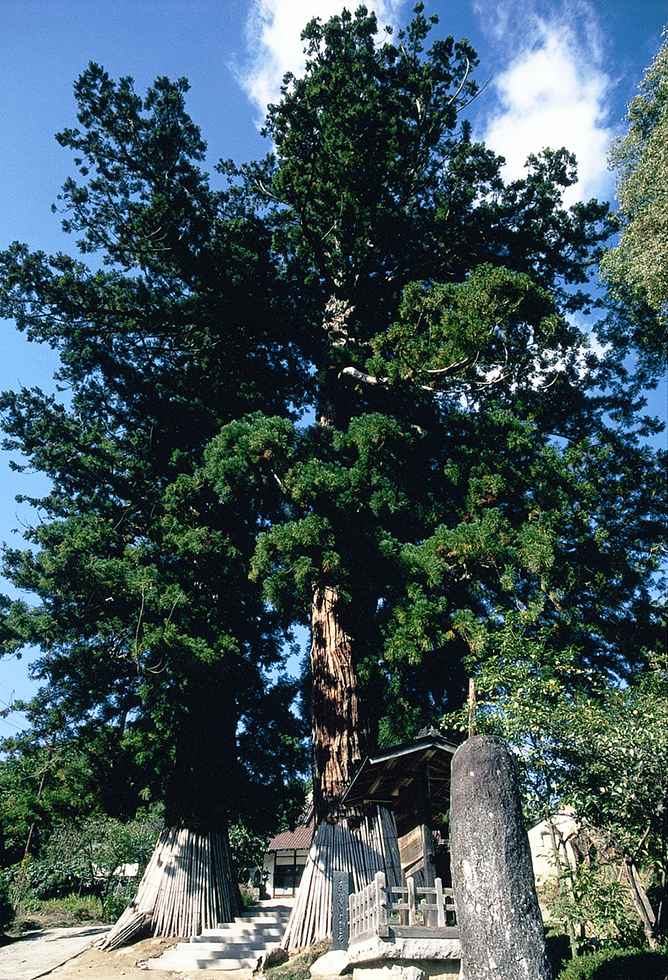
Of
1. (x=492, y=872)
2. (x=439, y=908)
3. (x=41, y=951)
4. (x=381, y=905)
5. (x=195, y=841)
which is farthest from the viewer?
(x=41, y=951)

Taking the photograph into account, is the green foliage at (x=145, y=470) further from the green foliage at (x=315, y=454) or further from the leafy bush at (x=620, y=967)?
the leafy bush at (x=620, y=967)

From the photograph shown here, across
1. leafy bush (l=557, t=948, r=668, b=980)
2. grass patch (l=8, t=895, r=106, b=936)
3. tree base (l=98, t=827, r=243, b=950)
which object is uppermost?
tree base (l=98, t=827, r=243, b=950)

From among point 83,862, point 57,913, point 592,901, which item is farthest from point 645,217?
point 83,862

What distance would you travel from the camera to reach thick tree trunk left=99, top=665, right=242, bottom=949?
960cm

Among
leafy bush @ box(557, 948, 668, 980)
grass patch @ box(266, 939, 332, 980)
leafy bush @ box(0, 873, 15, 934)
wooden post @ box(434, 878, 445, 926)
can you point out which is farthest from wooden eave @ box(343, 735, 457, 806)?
leafy bush @ box(0, 873, 15, 934)

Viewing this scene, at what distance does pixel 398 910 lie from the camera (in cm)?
677

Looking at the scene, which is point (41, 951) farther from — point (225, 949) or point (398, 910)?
point (398, 910)

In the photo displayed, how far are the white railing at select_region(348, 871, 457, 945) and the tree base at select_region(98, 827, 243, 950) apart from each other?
12.4 feet

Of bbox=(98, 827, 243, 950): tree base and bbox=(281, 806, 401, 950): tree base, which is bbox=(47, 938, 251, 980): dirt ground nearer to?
bbox=(98, 827, 243, 950): tree base

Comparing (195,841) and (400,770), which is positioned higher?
(400,770)

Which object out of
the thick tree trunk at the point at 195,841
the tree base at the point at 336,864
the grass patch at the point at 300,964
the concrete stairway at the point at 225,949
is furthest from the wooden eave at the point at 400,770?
the thick tree trunk at the point at 195,841

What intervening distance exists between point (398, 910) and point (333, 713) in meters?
2.78

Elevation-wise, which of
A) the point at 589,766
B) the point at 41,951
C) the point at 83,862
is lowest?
the point at 41,951

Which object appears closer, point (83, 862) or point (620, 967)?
point (620, 967)
